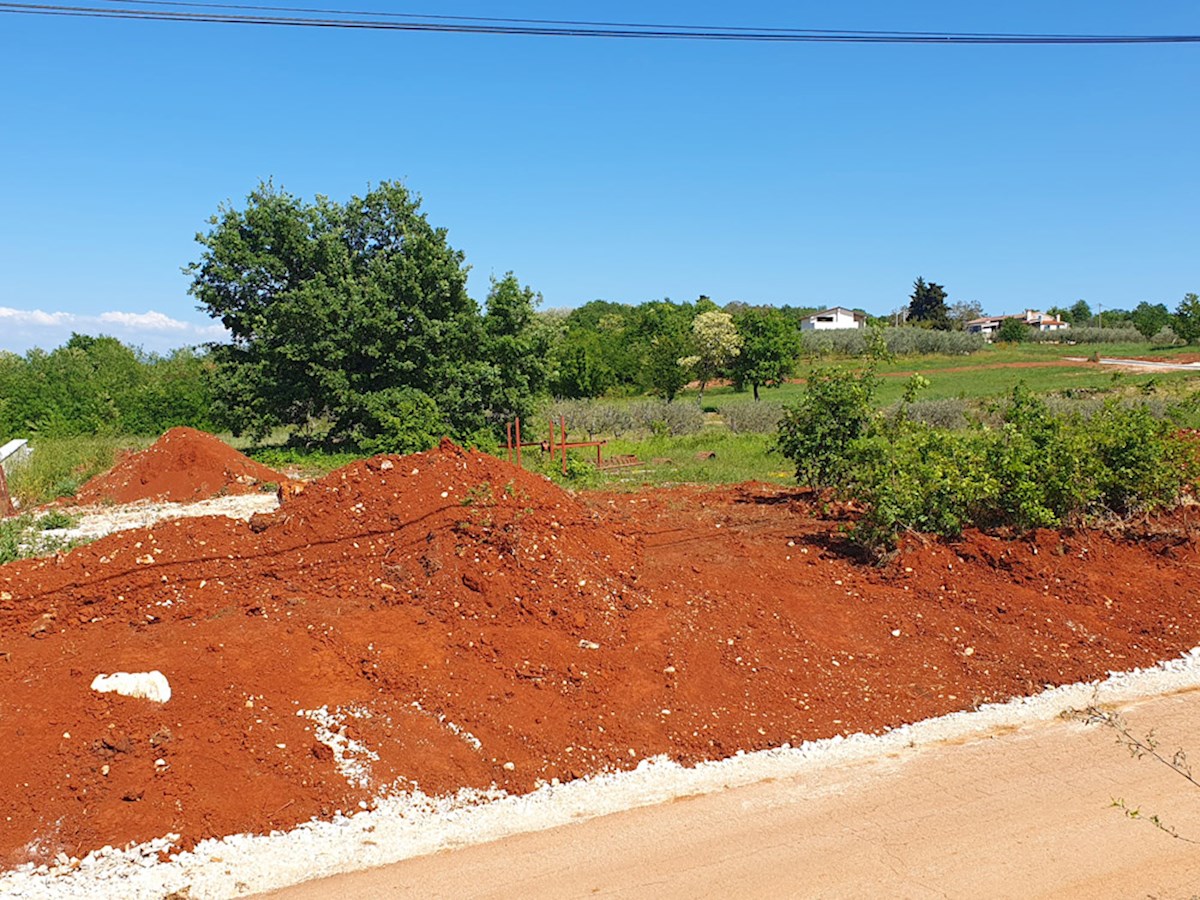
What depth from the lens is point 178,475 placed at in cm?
1700

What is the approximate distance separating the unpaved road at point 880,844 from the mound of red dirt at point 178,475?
1364cm

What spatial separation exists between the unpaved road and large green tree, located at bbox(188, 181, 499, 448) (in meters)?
18.3

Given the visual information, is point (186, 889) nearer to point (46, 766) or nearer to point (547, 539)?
point (46, 766)

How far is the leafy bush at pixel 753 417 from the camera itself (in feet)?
95.0

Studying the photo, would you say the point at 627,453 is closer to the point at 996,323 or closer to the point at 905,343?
the point at 905,343

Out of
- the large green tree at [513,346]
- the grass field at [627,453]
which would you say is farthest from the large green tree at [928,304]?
the large green tree at [513,346]

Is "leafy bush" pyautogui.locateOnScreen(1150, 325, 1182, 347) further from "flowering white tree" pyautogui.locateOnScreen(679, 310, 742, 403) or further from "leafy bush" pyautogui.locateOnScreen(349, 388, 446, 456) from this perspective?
"leafy bush" pyautogui.locateOnScreen(349, 388, 446, 456)

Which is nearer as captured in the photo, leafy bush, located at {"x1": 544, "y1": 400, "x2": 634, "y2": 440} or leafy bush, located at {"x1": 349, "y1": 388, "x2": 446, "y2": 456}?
Answer: leafy bush, located at {"x1": 349, "y1": 388, "x2": 446, "y2": 456}

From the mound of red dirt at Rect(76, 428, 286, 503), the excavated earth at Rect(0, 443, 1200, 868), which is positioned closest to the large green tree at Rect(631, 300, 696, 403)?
the mound of red dirt at Rect(76, 428, 286, 503)

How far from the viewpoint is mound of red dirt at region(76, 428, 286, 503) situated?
16.5 m

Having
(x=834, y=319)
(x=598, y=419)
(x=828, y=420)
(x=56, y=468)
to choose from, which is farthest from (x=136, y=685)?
(x=834, y=319)

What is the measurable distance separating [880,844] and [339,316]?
20639 mm

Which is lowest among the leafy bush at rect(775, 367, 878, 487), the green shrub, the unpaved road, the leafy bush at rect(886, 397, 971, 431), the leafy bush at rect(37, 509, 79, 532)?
the unpaved road

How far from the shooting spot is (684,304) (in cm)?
8812
